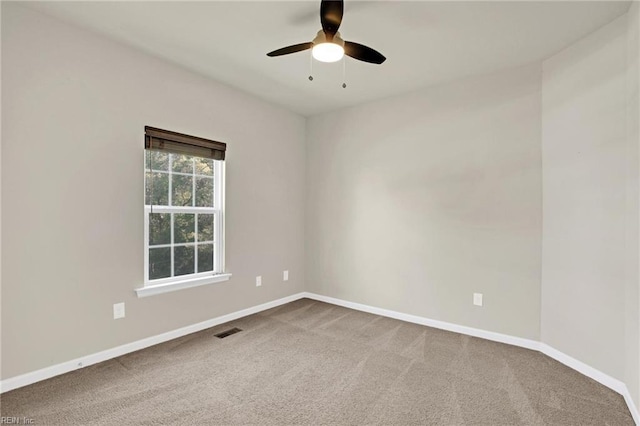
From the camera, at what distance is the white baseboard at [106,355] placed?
2135mm

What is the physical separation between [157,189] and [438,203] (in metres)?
2.85

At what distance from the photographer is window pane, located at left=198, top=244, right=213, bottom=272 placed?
10.9ft

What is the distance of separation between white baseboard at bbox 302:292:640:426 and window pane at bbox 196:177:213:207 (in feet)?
6.59

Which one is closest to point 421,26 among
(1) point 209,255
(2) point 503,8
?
→ (2) point 503,8

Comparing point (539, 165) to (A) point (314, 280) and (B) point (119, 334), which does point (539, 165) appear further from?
(B) point (119, 334)

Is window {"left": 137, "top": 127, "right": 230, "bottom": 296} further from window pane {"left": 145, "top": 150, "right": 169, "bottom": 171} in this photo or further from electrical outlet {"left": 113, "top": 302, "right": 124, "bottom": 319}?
electrical outlet {"left": 113, "top": 302, "right": 124, "bottom": 319}

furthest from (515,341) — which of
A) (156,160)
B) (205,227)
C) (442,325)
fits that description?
(156,160)

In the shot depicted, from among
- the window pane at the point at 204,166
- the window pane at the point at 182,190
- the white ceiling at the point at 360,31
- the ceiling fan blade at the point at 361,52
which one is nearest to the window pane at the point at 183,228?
the window pane at the point at 182,190

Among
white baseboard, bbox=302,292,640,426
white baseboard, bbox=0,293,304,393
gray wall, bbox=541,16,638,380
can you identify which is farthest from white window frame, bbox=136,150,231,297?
gray wall, bbox=541,16,638,380

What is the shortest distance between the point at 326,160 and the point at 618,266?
3.15 meters

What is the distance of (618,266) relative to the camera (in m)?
2.24

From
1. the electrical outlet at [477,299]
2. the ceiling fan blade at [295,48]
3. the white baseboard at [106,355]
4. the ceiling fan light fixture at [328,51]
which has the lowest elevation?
the white baseboard at [106,355]

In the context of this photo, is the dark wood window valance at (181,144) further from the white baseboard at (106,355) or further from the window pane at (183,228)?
the white baseboard at (106,355)

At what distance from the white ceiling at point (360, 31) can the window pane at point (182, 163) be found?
2.86 ft
